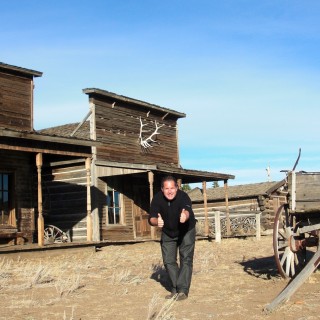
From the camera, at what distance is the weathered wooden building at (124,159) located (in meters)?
18.4

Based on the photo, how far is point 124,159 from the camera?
20.0m

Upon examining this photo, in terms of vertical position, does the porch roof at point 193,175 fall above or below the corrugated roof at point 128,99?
below

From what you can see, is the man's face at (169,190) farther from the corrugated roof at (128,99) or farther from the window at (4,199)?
the corrugated roof at (128,99)

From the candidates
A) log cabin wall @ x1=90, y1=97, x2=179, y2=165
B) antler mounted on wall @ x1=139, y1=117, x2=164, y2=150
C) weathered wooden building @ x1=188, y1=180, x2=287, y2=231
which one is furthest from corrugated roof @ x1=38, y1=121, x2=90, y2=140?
weathered wooden building @ x1=188, y1=180, x2=287, y2=231

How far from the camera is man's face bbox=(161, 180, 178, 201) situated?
6.28 metres

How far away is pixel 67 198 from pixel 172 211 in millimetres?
12558

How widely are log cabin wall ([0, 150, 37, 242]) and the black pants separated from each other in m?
10.5

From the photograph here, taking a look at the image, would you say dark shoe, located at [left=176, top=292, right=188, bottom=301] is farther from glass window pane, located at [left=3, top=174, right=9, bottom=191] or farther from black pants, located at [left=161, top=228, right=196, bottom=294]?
glass window pane, located at [left=3, top=174, right=9, bottom=191]

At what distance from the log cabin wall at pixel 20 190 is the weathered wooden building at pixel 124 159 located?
234 cm

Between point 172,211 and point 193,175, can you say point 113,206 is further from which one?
point 172,211

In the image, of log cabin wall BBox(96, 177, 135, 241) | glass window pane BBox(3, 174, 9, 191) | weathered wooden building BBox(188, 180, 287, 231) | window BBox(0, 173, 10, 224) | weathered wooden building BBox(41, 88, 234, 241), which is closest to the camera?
window BBox(0, 173, 10, 224)

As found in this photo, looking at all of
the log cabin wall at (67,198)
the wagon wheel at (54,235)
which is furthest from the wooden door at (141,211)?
the wagon wheel at (54,235)

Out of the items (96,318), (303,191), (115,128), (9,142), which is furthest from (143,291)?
(115,128)

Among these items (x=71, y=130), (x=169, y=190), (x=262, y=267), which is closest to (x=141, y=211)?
(x=71, y=130)
